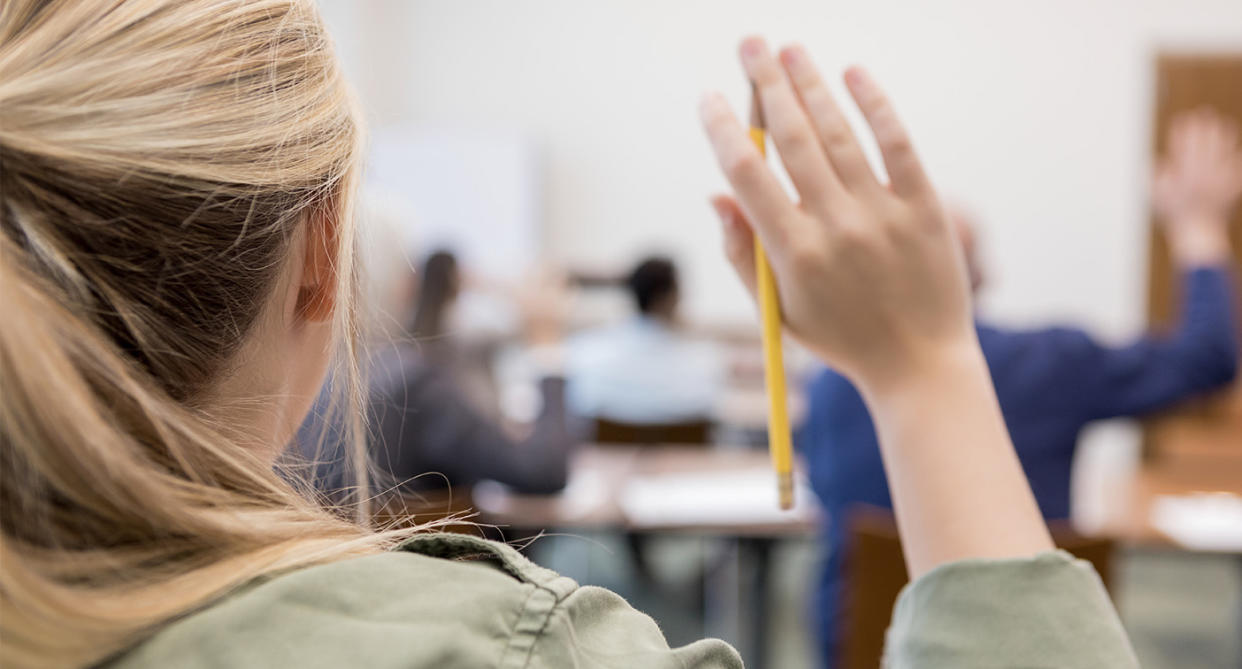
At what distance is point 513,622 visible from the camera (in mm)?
398

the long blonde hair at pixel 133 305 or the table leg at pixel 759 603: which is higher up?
the long blonde hair at pixel 133 305

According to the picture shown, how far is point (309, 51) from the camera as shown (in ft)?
1.82

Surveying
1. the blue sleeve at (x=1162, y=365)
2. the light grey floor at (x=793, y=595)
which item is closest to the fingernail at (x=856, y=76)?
the blue sleeve at (x=1162, y=365)

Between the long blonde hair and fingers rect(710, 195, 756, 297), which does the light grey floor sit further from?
the long blonde hair

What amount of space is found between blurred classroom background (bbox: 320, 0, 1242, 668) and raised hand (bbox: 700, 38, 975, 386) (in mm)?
3551

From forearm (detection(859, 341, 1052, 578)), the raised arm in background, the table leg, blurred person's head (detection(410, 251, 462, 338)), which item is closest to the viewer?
forearm (detection(859, 341, 1052, 578))

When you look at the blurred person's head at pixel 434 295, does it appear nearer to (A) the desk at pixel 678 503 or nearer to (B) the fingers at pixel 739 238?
(A) the desk at pixel 678 503

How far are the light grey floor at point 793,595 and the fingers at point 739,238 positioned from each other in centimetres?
238

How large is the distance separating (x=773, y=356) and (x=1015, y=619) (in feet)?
0.57

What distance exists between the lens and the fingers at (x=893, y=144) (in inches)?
19.4

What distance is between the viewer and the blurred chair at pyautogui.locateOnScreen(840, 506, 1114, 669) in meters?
1.63

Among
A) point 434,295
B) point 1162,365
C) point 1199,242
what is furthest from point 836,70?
point 1199,242

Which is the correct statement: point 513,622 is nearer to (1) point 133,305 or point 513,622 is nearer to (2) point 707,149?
(1) point 133,305

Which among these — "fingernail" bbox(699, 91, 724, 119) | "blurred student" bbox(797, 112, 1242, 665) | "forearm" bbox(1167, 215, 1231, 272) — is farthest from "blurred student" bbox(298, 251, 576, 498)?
"fingernail" bbox(699, 91, 724, 119)
